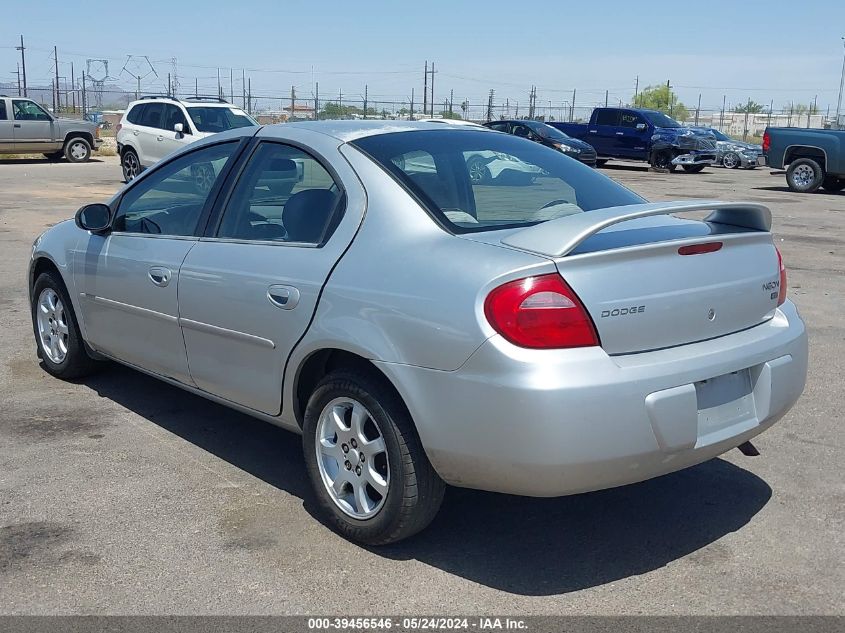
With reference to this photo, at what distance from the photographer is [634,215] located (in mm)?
3357

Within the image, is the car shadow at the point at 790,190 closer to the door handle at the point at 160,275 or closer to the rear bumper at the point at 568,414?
the door handle at the point at 160,275

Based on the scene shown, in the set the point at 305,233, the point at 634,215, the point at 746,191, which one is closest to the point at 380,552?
the point at 305,233

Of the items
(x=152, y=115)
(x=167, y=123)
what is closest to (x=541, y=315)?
(x=167, y=123)

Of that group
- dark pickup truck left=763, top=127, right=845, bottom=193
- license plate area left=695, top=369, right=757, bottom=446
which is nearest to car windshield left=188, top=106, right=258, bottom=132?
dark pickup truck left=763, top=127, right=845, bottom=193

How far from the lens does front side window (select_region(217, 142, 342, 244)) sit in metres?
3.94

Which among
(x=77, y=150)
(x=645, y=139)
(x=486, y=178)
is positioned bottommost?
(x=77, y=150)

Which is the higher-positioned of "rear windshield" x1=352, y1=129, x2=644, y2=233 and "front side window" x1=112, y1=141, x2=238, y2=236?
"rear windshield" x1=352, y1=129, x2=644, y2=233

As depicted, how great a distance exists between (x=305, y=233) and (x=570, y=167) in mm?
1325

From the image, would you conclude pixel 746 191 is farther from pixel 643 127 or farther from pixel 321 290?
pixel 321 290

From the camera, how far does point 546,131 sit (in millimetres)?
28109

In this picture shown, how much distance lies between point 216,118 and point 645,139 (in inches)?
586

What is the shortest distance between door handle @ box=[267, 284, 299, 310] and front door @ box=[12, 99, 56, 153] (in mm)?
25024

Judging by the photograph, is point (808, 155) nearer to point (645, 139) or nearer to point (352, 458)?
point (645, 139)

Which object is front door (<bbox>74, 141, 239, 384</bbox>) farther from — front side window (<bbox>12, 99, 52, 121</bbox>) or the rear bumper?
front side window (<bbox>12, 99, 52, 121</bbox>)
